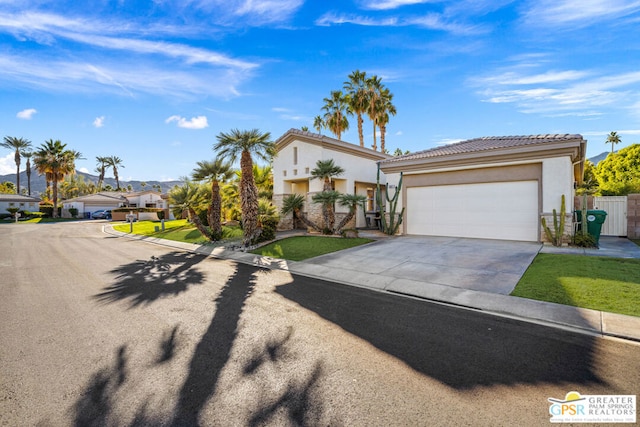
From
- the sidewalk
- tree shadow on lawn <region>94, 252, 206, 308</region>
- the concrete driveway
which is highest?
the concrete driveway

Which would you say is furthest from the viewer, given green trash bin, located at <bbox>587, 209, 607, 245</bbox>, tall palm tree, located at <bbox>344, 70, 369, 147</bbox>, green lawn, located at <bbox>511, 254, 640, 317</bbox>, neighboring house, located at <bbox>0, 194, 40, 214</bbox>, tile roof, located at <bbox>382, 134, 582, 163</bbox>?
neighboring house, located at <bbox>0, 194, 40, 214</bbox>

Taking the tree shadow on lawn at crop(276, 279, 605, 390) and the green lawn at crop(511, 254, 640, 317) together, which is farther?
the green lawn at crop(511, 254, 640, 317)

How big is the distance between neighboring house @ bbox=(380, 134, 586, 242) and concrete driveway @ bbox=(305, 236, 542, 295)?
1.09 meters

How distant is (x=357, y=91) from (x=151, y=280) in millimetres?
28205

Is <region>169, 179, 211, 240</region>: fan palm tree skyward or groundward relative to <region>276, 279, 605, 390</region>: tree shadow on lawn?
skyward

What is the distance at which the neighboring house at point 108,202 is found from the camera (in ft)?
161

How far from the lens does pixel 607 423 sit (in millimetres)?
2805

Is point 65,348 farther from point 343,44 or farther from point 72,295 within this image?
point 343,44

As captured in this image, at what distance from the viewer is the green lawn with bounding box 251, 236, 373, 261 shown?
467 inches

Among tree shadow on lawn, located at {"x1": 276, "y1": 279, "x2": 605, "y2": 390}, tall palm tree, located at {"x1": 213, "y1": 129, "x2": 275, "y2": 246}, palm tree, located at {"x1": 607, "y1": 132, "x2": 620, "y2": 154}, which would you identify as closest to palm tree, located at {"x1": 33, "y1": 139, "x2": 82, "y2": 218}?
tall palm tree, located at {"x1": 213, "y1": 129, "x2": 275, "y2": 246}

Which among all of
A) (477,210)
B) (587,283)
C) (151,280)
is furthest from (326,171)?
(587,283)

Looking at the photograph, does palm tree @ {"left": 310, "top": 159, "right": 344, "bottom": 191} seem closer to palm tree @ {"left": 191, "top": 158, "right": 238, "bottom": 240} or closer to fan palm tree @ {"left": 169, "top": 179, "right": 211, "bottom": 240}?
palm tree @ {"left": 191, "top": 158, "right": 238, "bottom": 240}

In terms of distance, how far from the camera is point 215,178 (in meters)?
16.5

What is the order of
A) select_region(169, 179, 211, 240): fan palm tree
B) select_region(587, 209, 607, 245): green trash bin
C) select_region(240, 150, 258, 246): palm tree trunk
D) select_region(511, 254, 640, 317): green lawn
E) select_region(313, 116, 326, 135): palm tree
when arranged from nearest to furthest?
select_region(511, 254, 640, 317): green lawn, select_region(587, 209, 607, 245): green trash bin, select_region(240, 150, 258, 246): palm tree trunk, select_region(169, 179, 211, 240): fan palm tree, select_region(313, 116, 326, 135): palm tree
